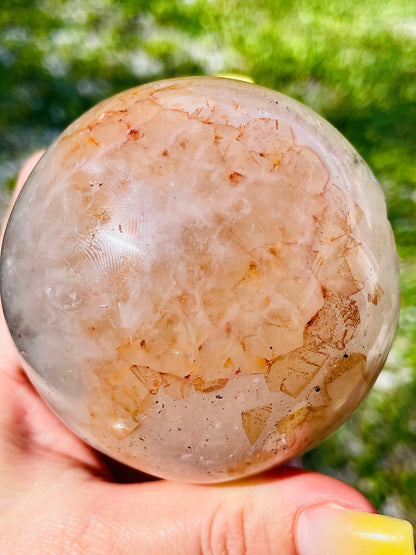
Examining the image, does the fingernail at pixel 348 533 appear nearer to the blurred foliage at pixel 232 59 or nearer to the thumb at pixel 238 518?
the thumb at pixel 238 518

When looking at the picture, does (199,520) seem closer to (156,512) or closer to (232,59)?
(156,512)

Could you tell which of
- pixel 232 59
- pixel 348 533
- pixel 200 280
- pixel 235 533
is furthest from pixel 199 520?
pixel 232 59

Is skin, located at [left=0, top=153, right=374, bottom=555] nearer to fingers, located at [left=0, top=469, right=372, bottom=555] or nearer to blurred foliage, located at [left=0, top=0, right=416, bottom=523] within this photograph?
fingers, located at [left=0, top=469, right=372, bottom=555]

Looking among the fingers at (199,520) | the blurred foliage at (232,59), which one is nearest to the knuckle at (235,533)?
the fingers at (199,520)

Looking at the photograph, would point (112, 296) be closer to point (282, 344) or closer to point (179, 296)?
point (179, 296)

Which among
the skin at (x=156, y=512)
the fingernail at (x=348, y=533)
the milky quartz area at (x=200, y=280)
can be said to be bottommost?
the skin at (x=156, y=512)

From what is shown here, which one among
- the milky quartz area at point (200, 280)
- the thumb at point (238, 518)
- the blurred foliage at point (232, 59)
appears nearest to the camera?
the milky quartz area at point (200, 280)

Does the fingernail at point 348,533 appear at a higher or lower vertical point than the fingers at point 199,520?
higher
